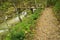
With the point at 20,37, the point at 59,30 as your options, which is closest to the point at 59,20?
the point at 59,30

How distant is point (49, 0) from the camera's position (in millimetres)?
26797

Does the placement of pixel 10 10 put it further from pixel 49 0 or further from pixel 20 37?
pixel 20 37

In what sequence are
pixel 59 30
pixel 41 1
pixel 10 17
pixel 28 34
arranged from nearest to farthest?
pixel 59 30, pixel 28 34, pixel 10 17, pixel 41 1

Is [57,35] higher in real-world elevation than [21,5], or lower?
higher

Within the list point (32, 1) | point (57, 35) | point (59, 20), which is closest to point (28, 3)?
point (32, 1)

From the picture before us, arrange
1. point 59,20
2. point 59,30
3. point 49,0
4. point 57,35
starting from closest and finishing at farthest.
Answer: point 57,35 < point 59,30 < point 59,20 < point 49,0

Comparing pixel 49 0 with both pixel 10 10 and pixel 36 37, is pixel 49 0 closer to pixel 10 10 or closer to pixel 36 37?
pixel 10 10

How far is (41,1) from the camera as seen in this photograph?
102 feet

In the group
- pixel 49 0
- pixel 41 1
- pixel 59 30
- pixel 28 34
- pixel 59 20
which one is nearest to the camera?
pixel 59 30

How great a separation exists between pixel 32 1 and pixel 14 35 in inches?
888

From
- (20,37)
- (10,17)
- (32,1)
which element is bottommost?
(10,17)

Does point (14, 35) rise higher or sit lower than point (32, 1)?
higher

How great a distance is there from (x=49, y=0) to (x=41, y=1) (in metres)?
4.28

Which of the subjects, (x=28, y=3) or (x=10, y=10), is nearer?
(x=10, y=10)
